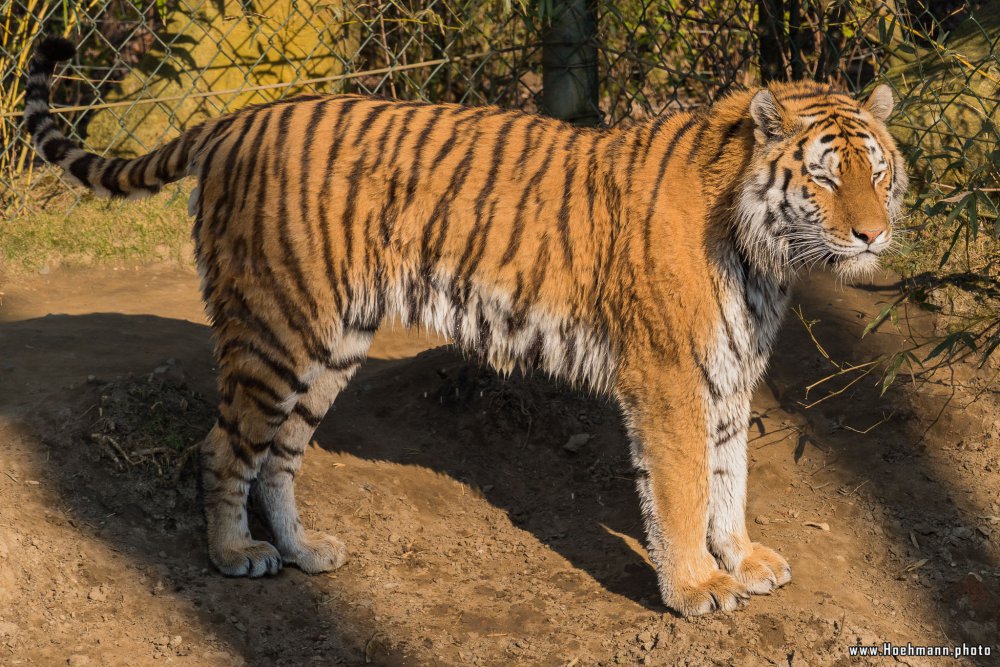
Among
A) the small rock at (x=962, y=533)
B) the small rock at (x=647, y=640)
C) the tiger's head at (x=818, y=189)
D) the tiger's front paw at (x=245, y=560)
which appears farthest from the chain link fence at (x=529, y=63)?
the tiger's front paw at (x=245, y=560)

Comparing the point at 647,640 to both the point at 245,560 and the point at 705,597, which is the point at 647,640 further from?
the point at 245,560

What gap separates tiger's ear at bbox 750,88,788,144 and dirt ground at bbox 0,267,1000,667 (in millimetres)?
1509

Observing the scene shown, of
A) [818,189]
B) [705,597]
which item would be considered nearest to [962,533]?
[705,597]

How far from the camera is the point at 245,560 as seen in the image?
152 inches

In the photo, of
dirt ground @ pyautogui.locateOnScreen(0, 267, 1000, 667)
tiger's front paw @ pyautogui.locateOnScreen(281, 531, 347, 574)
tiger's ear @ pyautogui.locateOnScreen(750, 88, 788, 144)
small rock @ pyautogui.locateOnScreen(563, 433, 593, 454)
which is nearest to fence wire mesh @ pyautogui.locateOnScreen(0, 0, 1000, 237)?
dirt ground @ pyautogui.locateOnScreen(0, 267, 1000, 667)

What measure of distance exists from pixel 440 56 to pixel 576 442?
3.71 m

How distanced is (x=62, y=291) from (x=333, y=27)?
275 cm

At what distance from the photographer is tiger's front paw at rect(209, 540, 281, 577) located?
12.6ft

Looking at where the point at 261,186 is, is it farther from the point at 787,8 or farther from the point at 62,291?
the point at 787,8

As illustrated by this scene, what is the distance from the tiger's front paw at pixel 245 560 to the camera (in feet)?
12.6

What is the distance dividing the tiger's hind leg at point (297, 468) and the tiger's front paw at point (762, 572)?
145 centimetres

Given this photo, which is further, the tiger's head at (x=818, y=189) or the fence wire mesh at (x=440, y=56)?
the fence wire mesh at (x=440, y=56)

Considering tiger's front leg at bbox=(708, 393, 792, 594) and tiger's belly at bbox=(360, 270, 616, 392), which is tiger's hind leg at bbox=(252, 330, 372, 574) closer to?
tiger's belly at bbox=(360, 270, 616, 392)

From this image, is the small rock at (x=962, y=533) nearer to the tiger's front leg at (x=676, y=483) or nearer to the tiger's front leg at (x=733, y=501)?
the tiger's front leg at (x=733, y=501)
